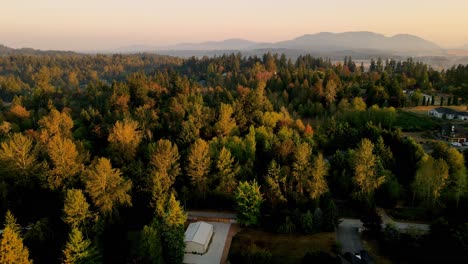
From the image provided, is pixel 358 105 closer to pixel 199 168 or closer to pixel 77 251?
pixel 199 168

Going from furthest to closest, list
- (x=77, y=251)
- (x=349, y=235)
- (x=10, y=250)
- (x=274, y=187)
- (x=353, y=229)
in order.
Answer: (x=274, y=187), (x=353, y=229), (x=349, y=235), (x=77, y=251), (x=10, y=250)

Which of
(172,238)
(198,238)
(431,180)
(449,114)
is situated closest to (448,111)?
(449,114)

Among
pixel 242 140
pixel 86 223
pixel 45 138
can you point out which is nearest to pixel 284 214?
pixel 242 140

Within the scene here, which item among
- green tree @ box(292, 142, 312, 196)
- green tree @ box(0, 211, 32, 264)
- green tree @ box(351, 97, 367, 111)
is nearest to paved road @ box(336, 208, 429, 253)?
green tree @ box(292, 142, 312, 196)

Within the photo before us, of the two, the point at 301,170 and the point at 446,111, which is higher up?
the point at 446,111

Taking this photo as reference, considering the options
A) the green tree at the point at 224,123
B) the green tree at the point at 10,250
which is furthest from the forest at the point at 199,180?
the green tree at the point at 224,123

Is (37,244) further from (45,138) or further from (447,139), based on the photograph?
(447,139)

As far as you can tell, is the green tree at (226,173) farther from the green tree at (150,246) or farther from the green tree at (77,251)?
the green tree at (77,251)
